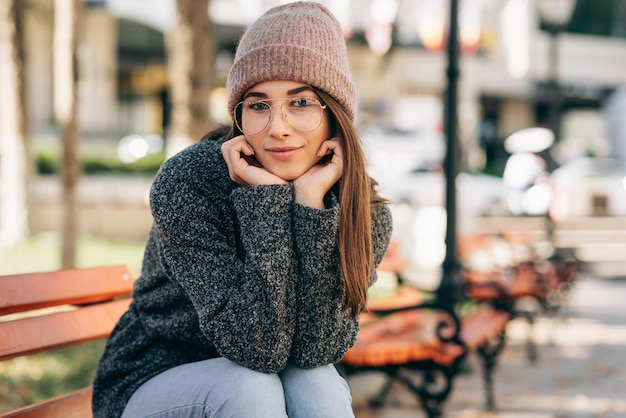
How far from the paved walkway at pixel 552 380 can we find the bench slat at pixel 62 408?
233 cm

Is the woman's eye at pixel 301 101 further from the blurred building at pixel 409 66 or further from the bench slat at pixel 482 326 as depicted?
the blurred building at pixel 409 66

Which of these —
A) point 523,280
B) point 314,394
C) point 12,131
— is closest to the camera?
point 314,394

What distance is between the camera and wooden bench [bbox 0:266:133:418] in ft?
7.56

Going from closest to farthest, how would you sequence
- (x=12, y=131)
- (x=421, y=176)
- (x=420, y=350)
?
(x=420, y=350)
(x=12, y=131)
(x=421, y=176)

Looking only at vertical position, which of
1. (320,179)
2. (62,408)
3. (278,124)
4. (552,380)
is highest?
(278,124)

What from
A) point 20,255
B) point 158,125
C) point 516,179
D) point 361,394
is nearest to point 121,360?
point 361,394

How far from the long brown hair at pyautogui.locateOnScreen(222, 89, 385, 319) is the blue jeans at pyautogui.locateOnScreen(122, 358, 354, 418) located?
0.25 metres

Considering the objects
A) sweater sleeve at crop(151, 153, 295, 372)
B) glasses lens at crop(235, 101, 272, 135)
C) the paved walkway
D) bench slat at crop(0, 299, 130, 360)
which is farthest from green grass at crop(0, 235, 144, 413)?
glasses lens at crop(235, 101, 272, 135)

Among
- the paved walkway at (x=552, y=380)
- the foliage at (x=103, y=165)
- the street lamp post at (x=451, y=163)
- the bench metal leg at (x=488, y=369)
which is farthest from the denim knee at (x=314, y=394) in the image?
the foliage at (x=103, y=165)

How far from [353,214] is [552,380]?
13.1 feet

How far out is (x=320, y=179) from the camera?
7.69 feet

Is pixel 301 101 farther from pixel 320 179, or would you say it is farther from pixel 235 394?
pixel 235 394

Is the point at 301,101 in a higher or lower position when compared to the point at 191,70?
lower

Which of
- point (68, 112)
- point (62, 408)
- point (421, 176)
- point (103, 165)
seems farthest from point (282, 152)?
point (421, 176)
